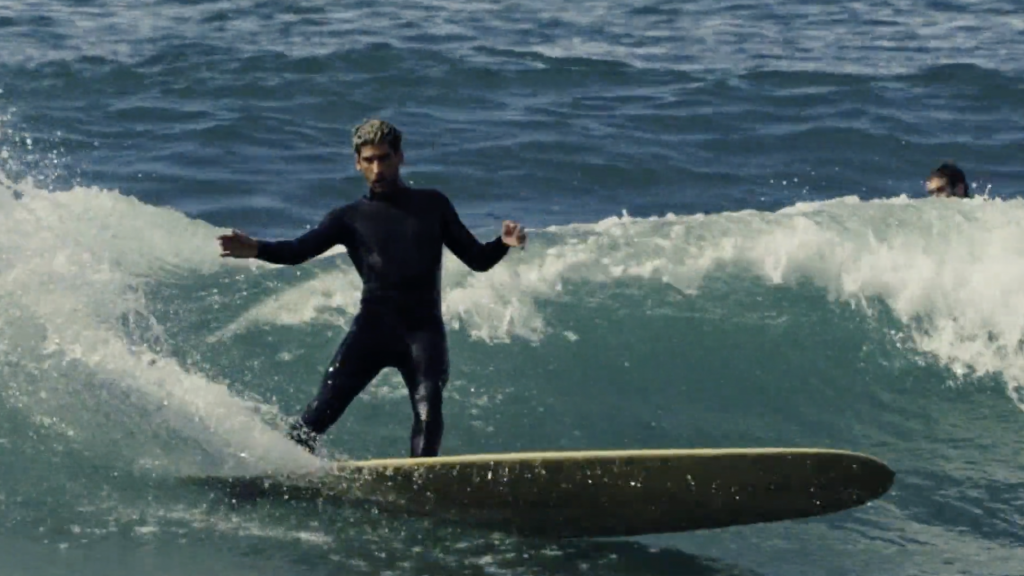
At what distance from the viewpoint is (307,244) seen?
6809 mm

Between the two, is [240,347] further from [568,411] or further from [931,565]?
[931,565]

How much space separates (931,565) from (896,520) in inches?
19.8

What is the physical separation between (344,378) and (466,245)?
781 millimetres

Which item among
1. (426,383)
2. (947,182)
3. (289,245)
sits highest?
(289,245)

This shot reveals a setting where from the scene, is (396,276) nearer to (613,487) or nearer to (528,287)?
(613,487)

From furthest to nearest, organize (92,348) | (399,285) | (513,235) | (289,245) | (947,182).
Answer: (947,182) < (92,348) < (399,285) < (289,245) < (513,235)

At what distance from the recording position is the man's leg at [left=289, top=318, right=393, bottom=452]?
6.94 meters

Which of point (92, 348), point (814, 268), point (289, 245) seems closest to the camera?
point (289, 245)

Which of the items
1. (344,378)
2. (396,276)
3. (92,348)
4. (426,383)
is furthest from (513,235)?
(92,348)

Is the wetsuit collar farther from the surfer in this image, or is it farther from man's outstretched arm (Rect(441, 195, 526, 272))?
man's outstretched arm (Rect(441, 195, 526, 272))

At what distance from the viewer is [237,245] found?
6555 millimetres

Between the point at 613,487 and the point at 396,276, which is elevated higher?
the point at 396,276

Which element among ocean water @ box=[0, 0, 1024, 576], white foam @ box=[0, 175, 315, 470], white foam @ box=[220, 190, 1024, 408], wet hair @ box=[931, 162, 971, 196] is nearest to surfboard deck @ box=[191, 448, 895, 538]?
ocean water @ box=[0, 0, 1024, 576]

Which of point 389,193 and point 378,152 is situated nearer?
point 378,152
